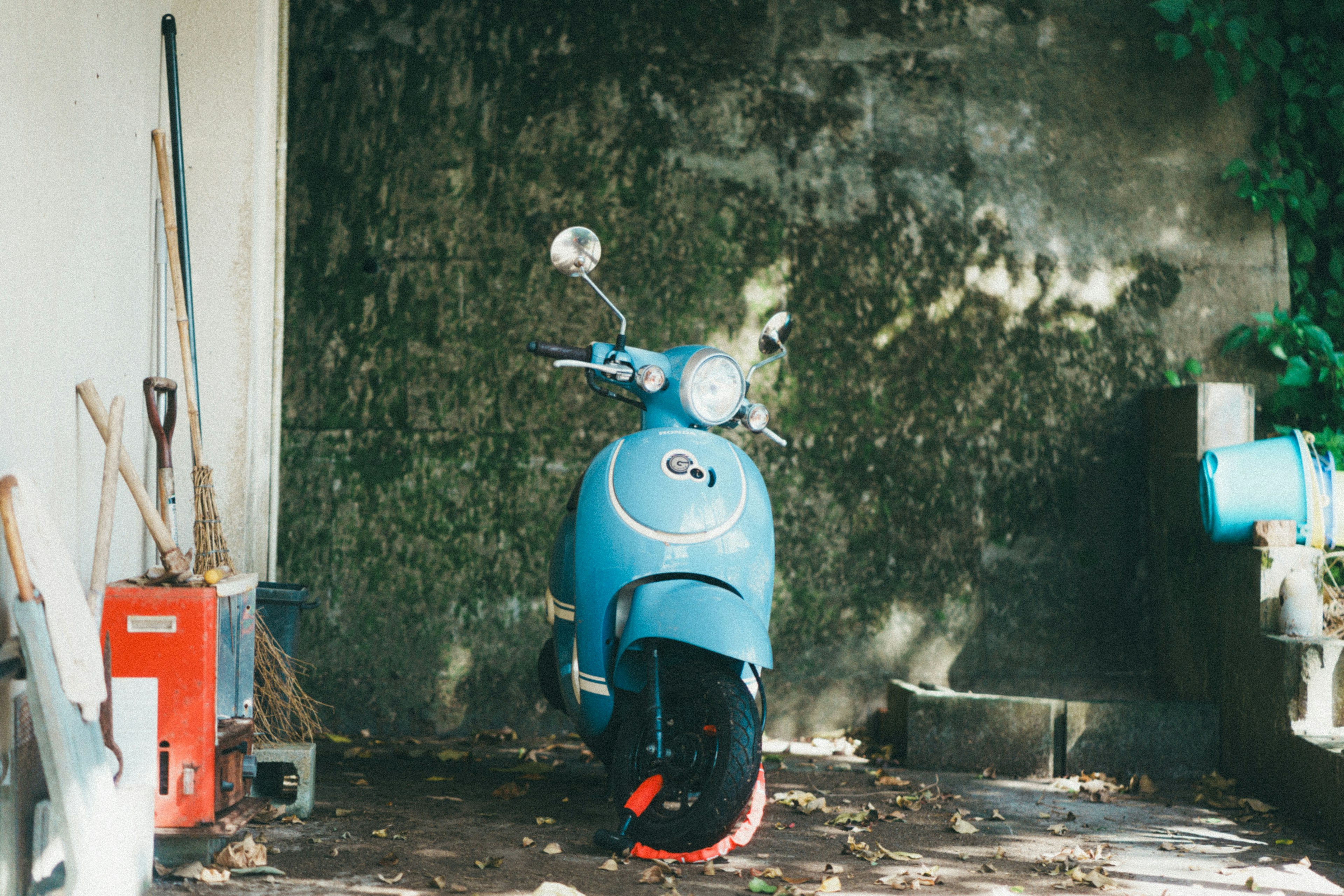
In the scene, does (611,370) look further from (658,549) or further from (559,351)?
(658,549)

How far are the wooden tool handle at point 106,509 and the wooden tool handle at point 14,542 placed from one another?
1.06 feet

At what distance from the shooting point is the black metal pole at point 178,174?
375cm

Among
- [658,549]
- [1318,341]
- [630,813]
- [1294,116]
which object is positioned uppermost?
[1294,116]

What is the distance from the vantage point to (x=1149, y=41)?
16.0 feet

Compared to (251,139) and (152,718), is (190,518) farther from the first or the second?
(251,139)

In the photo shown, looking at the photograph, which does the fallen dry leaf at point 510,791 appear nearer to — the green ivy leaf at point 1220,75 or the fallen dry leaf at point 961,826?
the fallen dry leaf at point 961,826

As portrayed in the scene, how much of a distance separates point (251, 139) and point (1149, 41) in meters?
3.66

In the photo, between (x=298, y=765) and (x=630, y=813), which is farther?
(x=298, y=765)

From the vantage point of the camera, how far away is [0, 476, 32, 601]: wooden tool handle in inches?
96.3

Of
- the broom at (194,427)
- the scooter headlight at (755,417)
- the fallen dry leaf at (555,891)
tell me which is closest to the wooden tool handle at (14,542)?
the broom at (194,427)

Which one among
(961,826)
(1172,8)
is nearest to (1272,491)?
(961,826)

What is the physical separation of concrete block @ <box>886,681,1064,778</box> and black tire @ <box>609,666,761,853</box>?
1.48 metres

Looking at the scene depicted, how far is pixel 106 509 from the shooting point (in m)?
2.90

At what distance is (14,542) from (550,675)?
1.94 meters
